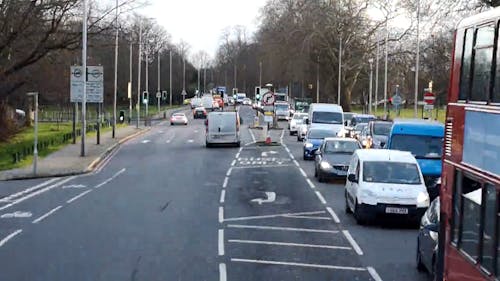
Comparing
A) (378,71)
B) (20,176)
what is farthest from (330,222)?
(378,71)

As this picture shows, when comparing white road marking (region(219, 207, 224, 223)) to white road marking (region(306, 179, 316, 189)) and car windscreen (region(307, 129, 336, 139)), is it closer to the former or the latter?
white road marking (region(306, 179, 316, 189))

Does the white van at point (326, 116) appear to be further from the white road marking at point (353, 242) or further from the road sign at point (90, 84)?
the white road marking at point (353, 242)

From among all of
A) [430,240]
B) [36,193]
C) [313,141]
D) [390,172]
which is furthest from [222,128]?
[430,240]

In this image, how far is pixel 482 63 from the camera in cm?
907

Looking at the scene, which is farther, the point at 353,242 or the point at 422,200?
the point at 422,200

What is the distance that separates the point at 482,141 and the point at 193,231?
11.6 meters

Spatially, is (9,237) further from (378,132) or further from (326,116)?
(326,116)

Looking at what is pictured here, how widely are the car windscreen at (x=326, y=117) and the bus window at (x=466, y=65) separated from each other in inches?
1569

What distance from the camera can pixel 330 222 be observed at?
2095 centimetres

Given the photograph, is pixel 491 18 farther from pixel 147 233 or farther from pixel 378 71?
pixel 378 71

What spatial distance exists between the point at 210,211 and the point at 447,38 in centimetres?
4749

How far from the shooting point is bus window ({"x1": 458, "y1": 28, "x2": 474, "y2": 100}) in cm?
963

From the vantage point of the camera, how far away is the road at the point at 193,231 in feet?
48.6

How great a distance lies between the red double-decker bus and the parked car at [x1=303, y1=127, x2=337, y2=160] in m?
30.9
